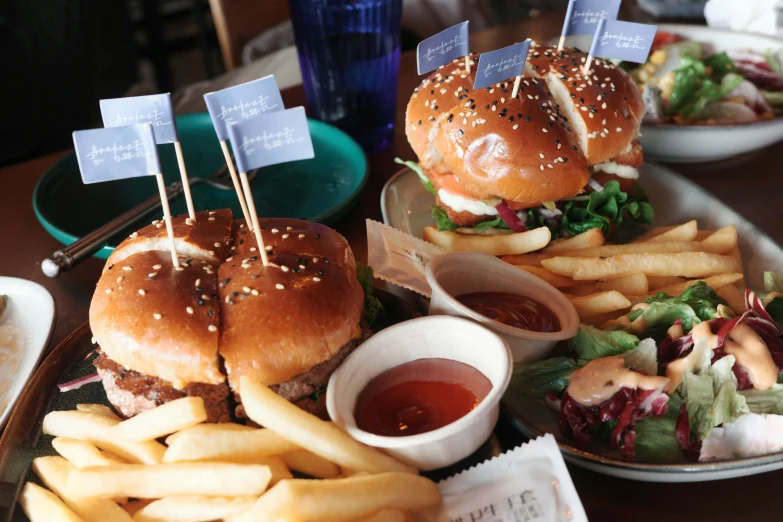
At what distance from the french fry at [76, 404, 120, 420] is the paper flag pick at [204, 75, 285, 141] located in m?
0.74

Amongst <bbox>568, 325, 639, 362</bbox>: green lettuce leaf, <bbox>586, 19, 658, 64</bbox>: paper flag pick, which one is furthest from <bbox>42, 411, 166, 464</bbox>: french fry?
<bbox>586, 19, 658, 64</bbox>: paper flag pick

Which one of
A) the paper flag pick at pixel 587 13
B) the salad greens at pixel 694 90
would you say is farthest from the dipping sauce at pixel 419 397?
the salad greens at pixel 694 90

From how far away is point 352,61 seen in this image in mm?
2859

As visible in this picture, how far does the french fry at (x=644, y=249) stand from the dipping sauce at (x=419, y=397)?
827 millimetres

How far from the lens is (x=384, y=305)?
1.90 m

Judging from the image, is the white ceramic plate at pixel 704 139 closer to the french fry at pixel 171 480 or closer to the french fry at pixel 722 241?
the french fry at pixel 722 241

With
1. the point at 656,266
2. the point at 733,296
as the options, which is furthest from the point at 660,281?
the point at 733,296

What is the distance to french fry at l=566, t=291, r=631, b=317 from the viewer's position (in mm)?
1884

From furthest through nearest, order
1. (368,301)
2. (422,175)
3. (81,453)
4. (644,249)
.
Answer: (422,175) → (644,249) → (368,301) → (81,453)

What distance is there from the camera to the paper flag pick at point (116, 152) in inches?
56.7

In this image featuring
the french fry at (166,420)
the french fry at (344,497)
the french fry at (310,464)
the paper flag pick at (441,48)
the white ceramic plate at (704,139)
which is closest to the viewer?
the french fry at (344,497)

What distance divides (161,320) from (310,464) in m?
0.48

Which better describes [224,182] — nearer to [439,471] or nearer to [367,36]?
[367,36]

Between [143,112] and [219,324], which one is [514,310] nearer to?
[219,324]
